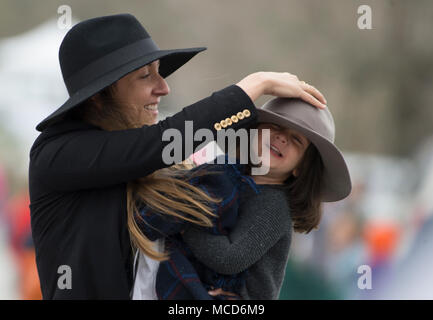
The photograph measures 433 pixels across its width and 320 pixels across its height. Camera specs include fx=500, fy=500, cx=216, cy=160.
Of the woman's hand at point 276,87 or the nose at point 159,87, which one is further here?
the nose at point 159,87

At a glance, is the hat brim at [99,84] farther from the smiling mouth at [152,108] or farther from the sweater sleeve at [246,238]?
the sweater sleeve at [246,238]

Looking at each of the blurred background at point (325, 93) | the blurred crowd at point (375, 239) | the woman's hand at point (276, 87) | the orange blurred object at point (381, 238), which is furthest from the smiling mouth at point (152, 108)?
the orange blurred object at point (381, 238)

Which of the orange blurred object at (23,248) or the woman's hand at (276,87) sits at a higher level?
the woman's hand at (276,87)

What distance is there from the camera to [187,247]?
130 cm

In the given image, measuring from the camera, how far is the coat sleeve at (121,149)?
3.87ft

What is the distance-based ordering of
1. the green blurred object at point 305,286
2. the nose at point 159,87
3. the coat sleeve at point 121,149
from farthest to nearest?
the green blurred object at point 305,286 < the nose at point 159,87 < the coat sleeve at point 121,149

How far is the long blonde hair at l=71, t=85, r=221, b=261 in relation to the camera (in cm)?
124

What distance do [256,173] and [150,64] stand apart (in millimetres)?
430

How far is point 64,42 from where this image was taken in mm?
1325

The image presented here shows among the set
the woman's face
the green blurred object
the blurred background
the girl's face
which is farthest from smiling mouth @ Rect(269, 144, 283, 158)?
the green blurred object

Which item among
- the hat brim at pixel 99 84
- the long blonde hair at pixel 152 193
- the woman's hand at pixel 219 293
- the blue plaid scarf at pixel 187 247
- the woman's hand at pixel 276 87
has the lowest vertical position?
the woman's hand at pixel 219 293

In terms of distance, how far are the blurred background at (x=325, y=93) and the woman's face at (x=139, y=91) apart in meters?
1.96

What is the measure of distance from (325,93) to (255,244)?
9.13ft
